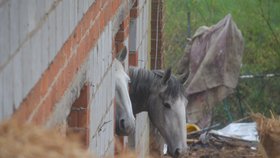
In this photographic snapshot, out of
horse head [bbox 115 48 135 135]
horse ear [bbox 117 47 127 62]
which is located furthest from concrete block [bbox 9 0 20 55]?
horse ear [bbox 117 47 127 62]

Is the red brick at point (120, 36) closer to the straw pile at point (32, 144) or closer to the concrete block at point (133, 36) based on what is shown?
the concrete block at point (133, 36)

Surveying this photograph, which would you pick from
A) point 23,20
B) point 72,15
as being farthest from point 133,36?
point 23,20

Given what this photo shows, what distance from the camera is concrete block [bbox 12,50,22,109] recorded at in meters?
4.72

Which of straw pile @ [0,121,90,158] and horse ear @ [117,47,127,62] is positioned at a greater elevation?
horse ear @ [117,47,127,62]

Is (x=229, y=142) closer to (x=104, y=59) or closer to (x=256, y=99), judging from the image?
(x=256, y=99)

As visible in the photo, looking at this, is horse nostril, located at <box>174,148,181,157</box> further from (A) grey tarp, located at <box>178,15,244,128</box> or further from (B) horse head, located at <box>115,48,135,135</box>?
(A) grey tarp, located at <box>178,15,244,128</box>

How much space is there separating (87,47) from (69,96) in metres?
0.89

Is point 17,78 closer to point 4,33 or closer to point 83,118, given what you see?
point 4,33

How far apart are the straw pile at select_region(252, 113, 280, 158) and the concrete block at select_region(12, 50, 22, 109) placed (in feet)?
19.3

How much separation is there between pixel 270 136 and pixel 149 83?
207cm

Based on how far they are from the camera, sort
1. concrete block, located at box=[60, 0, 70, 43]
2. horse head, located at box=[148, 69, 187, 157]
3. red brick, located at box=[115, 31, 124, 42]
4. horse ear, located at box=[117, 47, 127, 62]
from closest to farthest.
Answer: concrete block, located at box=[60, 0, 70, 43]
horse ear, located at box=[117, 47, 127, 62]
red brick, located at box=[115, 31, 124, 42]
horse head, located at box=[148, 69, 187, 157]

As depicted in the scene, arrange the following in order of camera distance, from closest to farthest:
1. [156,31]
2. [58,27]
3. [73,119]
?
[58,27] < [73,119] < [156,31]

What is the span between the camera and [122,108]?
9.78 meters

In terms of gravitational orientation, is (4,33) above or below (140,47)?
below
